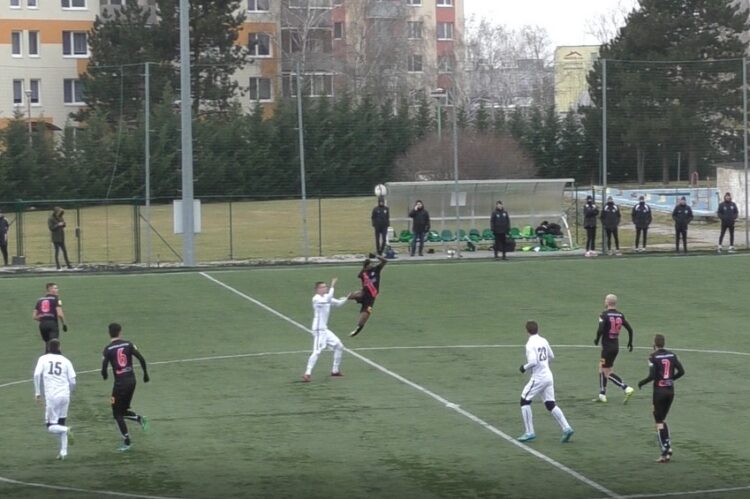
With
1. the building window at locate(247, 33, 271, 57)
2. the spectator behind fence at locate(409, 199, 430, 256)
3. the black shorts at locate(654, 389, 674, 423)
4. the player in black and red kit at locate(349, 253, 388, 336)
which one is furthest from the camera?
the building window at locate(247, 33, 271, 57)

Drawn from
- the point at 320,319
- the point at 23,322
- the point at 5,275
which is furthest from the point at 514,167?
→ the point at 320,319

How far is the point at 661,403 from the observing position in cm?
1789

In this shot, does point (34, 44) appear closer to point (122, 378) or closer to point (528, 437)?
point (122, 378)

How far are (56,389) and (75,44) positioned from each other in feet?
241

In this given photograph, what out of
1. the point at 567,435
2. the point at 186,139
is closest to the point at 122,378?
the point at 567,435

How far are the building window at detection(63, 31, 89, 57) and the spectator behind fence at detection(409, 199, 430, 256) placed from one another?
4666 cm

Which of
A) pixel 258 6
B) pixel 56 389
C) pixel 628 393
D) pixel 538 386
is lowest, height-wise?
pixel 628 393

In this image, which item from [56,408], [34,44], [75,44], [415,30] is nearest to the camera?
[56,408]

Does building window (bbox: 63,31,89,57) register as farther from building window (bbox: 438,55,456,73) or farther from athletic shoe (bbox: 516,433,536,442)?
athletic shoe (bbox: 516,433,536,442)

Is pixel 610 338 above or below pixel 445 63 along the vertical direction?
below

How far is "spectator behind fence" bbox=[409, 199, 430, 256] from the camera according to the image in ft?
155

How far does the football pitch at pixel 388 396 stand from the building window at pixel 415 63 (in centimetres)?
5858

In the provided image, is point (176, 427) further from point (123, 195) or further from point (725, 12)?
point (725, 12)

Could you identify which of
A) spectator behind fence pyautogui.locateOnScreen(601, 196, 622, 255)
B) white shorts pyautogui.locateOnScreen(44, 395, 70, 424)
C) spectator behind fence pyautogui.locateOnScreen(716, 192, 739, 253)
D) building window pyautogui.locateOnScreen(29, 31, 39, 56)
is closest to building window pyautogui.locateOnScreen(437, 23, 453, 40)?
building window pyautogui.locateOnScreen(29, 31, 39, 56)
